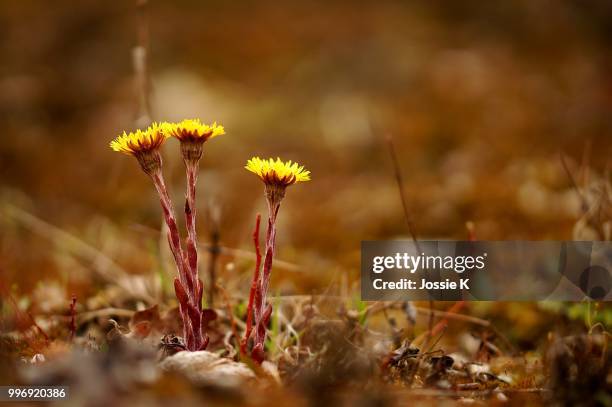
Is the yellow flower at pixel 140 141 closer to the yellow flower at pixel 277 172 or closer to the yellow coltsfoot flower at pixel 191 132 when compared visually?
the yellow coltsfoot flower at pixel 191 132

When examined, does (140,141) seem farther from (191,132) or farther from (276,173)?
(276,173)

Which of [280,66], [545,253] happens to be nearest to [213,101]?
[280,66]

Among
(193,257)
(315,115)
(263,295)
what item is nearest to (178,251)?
(193,257)

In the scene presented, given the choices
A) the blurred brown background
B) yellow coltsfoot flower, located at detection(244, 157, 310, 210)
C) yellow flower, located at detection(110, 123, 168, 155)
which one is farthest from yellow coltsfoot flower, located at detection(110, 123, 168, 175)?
the blurred brown background

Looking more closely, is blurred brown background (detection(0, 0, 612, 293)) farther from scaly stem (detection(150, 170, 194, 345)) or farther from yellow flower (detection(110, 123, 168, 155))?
yellow flower (detection(110, 123, 168, 155))

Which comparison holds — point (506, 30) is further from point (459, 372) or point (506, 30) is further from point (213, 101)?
point (459, 372)

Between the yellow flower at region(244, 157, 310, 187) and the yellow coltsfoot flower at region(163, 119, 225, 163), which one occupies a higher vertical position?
the yellow coltsfoot flower at region(163, 119, 225, 163)

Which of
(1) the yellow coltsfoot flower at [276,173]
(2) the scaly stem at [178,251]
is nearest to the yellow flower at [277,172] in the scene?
(1) the yellow coltsfoot flower at [276,173]
